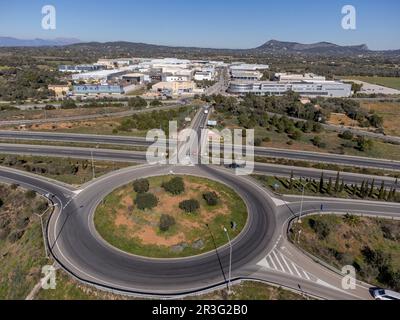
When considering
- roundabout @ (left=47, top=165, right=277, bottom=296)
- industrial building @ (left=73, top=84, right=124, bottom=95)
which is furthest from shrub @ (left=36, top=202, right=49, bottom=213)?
industrial building @ (left=73, top=84, right=124, bottom=95)

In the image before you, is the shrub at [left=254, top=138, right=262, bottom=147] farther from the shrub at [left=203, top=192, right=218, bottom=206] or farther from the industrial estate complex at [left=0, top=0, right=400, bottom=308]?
the shrub at [left=203, top=192, right=218, bottom=206]

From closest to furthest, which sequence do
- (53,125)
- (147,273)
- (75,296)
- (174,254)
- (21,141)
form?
(75,296), (147,273), (174,254), (21,141), (53,125)

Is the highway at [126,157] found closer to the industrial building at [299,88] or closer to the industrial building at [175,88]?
the industrial building at [175,88]

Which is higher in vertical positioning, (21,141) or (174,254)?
(21,141)

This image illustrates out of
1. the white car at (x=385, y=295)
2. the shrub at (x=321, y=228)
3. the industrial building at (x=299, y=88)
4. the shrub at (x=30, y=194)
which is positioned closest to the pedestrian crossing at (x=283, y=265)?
the white car at (x=385, y=295)

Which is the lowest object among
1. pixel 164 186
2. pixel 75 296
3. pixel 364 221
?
pixel 75 296

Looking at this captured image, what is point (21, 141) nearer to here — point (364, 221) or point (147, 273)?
point (147, 273)
